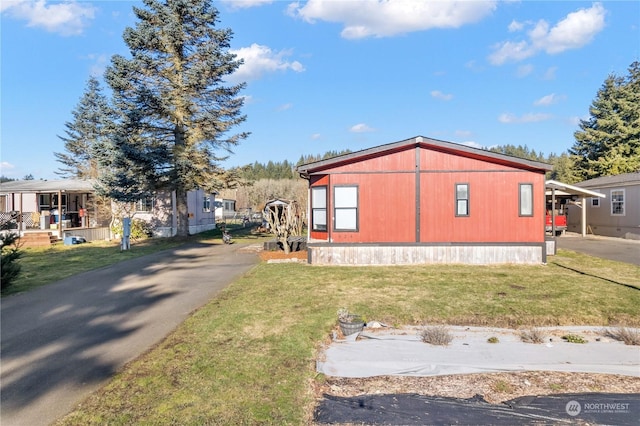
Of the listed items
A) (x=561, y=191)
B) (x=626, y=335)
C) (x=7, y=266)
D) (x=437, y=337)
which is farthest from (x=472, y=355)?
(x=561, y=191)

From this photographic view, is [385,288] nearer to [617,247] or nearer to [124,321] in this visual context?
[124,321]

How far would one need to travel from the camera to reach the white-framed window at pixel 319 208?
42.4ft

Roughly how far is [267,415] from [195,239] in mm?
19358

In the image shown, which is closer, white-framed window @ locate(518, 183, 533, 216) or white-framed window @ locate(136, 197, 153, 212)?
white-framed window @ locate(518, 183, 533, 216)

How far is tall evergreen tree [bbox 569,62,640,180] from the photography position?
32625 millimetres

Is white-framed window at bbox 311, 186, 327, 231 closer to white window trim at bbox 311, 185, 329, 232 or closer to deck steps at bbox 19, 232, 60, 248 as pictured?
white window trim at bbox 311, 185, 329, 232

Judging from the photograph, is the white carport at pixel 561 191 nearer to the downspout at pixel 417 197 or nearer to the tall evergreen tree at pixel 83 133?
the downspout at pixel 417 197

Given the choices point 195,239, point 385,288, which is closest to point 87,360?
point 385,288

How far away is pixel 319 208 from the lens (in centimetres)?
1314

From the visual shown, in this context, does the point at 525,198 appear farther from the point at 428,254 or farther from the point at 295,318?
the point at 295,318

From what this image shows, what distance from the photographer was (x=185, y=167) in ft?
62.9

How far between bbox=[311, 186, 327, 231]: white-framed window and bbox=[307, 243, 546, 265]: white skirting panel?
44.2 inches

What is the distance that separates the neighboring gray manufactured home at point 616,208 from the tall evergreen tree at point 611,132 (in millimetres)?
11417

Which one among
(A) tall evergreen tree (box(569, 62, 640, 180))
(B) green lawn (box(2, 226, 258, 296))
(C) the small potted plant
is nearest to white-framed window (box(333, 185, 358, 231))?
(C) the small potted plant
